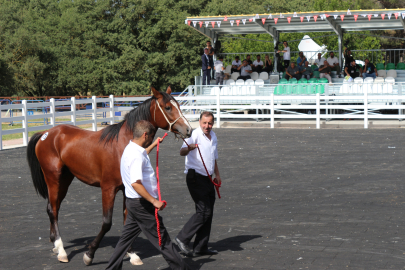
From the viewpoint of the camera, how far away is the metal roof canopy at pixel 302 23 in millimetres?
25677

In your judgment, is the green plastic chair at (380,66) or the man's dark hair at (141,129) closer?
the man's dark hair at (141,129)

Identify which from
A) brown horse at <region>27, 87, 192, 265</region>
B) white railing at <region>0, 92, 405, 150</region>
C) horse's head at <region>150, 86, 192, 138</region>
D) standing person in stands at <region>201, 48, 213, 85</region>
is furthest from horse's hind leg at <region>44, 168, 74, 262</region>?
standing person in stands at <region>201, 48, 213, 85</region>

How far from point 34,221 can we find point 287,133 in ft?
42.4

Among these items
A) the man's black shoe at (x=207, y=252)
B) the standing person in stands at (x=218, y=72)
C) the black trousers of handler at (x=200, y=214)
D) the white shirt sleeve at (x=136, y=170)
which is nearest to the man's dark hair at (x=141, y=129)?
the white shirt sleeve at (x=136, y=170)

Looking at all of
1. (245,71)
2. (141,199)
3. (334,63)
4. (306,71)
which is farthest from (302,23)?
(141,199)

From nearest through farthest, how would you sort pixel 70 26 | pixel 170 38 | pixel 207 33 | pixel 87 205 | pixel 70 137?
pixel 70 137 < pixel 87 205 < pixel 207 33 < pixel 170 38 < pixel 70 26

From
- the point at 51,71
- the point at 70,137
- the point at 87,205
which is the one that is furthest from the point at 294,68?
the point at 51,71

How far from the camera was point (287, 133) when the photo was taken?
18.9m

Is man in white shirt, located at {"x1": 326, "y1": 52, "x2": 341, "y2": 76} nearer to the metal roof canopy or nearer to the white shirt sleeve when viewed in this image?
the metal roof canopy

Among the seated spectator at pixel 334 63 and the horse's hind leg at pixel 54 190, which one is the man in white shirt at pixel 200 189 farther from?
the seated spectator at pixel 334 63

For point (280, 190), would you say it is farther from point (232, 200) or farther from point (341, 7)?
point (341, 7)

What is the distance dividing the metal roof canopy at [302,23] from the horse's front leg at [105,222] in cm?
2203

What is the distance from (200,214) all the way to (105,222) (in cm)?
101

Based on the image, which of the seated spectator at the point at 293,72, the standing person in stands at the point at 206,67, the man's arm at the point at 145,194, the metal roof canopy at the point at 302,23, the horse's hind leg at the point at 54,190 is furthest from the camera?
the standing person in stands at the point at 206,67
